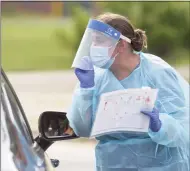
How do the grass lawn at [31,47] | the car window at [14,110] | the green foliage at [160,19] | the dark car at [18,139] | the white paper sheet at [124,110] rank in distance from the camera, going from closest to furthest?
the dark car at [18,139], the car window at [14,110], the white paper sheet at [124,110], the green foliage at [160,19], the grass lawn at [31,47]

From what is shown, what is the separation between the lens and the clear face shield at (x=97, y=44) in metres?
4.22

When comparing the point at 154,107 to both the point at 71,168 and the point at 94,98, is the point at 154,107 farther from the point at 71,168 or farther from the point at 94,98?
the point at 71,168

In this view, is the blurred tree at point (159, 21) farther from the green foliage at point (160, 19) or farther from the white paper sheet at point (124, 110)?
the white paper sheet at point (124, 110)

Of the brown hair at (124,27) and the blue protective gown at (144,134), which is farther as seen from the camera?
the brown hair at (124,27)

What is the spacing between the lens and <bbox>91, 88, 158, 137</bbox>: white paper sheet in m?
4.12

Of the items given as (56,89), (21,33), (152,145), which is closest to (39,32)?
(21,33)

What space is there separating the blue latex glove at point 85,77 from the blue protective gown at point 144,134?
0.08 m

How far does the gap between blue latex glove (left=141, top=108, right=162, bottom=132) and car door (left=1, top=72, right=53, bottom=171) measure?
32.8 inches

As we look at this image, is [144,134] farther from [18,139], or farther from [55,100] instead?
[55,100]

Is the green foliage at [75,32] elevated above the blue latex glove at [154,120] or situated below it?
below

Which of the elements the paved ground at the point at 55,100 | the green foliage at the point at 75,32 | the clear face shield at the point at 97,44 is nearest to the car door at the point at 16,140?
the clear face shield at the point at 97,44

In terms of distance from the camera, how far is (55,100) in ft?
46.0

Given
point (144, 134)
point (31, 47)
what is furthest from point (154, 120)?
point (31, 47)

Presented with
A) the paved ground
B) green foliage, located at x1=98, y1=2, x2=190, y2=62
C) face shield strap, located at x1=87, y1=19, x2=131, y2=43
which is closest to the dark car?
face shield strap, located at x1=87, y1=19, x2=131, y2=43
